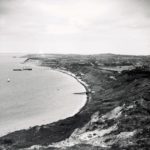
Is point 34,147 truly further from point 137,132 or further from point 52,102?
point 52,102

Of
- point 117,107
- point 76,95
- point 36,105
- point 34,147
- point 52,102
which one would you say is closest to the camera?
point 34,147

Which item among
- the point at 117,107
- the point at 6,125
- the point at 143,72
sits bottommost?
the point at 6,125

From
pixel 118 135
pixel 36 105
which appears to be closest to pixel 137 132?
pixel 118 135

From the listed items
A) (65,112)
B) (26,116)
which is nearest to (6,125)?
(26,116)

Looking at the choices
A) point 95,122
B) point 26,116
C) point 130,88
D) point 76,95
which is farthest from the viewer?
point 76,95

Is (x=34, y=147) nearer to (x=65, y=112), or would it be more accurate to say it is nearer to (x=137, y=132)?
(x=137, y=132)

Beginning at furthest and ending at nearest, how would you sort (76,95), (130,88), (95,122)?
(76,95) → (130,88) → (95,122)

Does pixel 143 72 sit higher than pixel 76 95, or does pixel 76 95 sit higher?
pixel 143 72

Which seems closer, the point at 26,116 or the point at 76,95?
the point at 26,116

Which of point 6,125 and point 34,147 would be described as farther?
point 6,125
